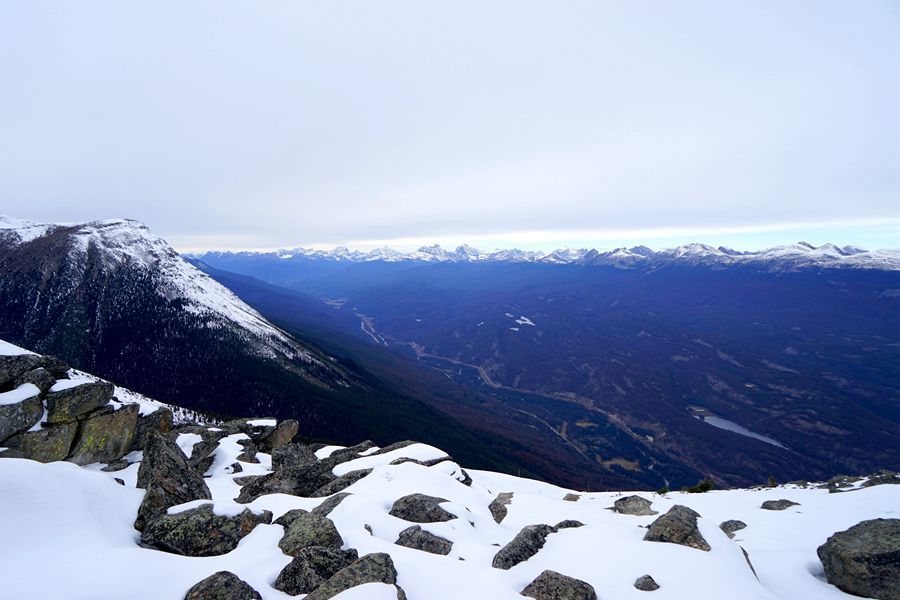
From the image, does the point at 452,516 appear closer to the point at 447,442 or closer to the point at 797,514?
the point at 797,514

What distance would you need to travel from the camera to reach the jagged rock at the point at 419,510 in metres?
16.7

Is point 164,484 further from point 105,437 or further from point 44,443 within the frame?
point 105,437

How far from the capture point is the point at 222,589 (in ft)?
33.1

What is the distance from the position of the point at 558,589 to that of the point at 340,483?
14722 millimetres

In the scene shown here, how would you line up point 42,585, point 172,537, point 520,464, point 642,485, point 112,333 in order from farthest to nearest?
point 112,333
point 642,485
point 520,464
point 172,537
point 42,585

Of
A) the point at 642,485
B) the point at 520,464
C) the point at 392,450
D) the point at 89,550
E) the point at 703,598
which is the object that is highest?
the point at 89,550

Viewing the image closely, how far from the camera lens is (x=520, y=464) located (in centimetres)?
14825

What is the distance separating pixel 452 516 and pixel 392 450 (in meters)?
13.3

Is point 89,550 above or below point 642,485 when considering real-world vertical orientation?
above

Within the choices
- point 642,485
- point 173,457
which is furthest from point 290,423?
point 642,485

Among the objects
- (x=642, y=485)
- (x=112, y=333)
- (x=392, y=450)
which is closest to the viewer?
(x=392, y=450)

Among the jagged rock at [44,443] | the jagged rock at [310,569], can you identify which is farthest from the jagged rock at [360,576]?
the jagged rock at [44,443]

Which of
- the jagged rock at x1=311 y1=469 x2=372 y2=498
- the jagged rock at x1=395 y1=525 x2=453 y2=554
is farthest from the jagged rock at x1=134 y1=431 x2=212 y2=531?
the jagged rock at x1=395 y1=525 x2=453 y2=554

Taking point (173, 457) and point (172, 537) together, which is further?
point (173, 457)
